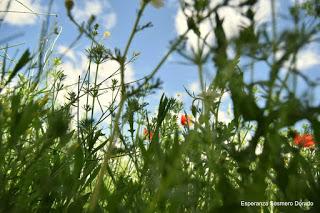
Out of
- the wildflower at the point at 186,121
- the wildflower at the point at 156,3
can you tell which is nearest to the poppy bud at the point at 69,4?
Answer: the wildflower at the point at 156,3

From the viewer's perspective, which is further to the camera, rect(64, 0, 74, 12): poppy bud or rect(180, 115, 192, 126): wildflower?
rect(180, 115, 192, 126): wildflower

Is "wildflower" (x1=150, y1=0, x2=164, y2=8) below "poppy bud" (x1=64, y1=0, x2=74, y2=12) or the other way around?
below

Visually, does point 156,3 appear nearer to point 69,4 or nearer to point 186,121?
point 69,4

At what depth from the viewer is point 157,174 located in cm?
82

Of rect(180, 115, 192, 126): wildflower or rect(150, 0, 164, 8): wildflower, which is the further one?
rect(180, 115, 192, 126): wildflower

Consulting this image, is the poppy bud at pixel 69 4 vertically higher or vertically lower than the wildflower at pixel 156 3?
higher

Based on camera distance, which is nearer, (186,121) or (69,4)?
(69,4)

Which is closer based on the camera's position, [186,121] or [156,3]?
[156,3]

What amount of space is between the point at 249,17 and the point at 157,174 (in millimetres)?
354

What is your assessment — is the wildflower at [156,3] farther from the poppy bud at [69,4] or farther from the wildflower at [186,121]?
the wildflower at [186,121]

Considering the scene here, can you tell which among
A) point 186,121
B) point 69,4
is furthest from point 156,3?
point 186,121

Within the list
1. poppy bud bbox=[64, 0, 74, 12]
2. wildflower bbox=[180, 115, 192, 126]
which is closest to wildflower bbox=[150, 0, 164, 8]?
poppy bud bbox=[64, 0, 74, 12]

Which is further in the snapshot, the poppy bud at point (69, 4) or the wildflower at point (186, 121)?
the wildflower at point (186, 121)

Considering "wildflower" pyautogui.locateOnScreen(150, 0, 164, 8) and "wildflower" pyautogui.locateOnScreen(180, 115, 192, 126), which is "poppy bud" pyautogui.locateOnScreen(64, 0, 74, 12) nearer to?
"wildflower" pyautogui.locateOnScreen(150, 0, 164, 8)
